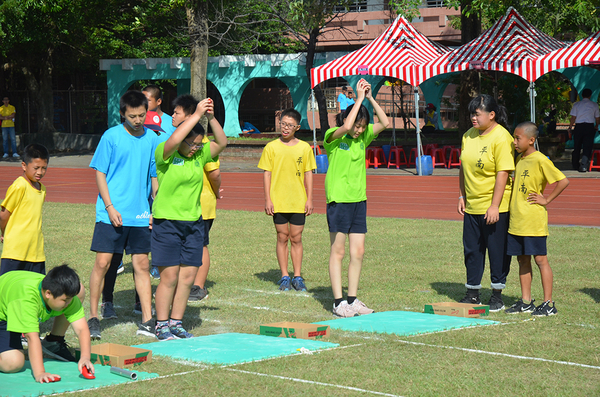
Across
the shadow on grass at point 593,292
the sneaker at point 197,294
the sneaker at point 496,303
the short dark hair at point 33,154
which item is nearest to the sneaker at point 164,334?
the sneaker at point 197,294

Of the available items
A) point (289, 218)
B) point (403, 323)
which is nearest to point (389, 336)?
point (403, 323)

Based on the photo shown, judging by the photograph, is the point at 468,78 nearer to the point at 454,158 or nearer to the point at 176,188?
the point at 454,158

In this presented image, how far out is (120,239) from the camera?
6.09m

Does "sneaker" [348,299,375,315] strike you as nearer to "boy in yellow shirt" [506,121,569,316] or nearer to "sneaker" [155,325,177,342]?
"boy in yellow shirt" [506,121,569,316]

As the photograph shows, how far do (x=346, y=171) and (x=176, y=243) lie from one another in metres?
1.84

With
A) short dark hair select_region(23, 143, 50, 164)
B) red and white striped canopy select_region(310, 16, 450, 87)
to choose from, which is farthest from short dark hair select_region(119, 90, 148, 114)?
red and white striped canopy select_region(310, 16, 450, 87)

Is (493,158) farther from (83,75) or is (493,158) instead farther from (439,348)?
(83,75)

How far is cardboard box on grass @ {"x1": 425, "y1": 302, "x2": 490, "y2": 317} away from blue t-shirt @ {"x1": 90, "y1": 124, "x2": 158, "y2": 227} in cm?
261

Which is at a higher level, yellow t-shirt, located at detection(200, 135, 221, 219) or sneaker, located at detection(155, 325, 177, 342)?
yellow t-shirt, located at detection(200, 135, 221, 219)

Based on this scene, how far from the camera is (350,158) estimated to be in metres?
6.83

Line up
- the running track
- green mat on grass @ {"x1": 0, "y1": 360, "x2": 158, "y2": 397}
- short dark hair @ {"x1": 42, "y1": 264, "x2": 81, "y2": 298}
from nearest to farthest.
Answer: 1. green mat on grass @ {"x1": 0, "y1": 360, "x2": 158, "y2": 397}
2. short dark hair @ {"x1": 42, "y1": 264, "x2": 81, "y2": 298}
3. the running track

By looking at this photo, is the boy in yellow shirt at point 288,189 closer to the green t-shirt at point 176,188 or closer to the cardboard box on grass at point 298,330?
the cardboard box on grass at point 298,330

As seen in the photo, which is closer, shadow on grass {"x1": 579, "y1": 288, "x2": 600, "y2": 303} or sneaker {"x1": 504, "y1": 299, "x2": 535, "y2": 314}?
sneaker {"x1": 504, "y1": 299, "x2": 535, "y2": 314}

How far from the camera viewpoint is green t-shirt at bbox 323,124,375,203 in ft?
22.3
